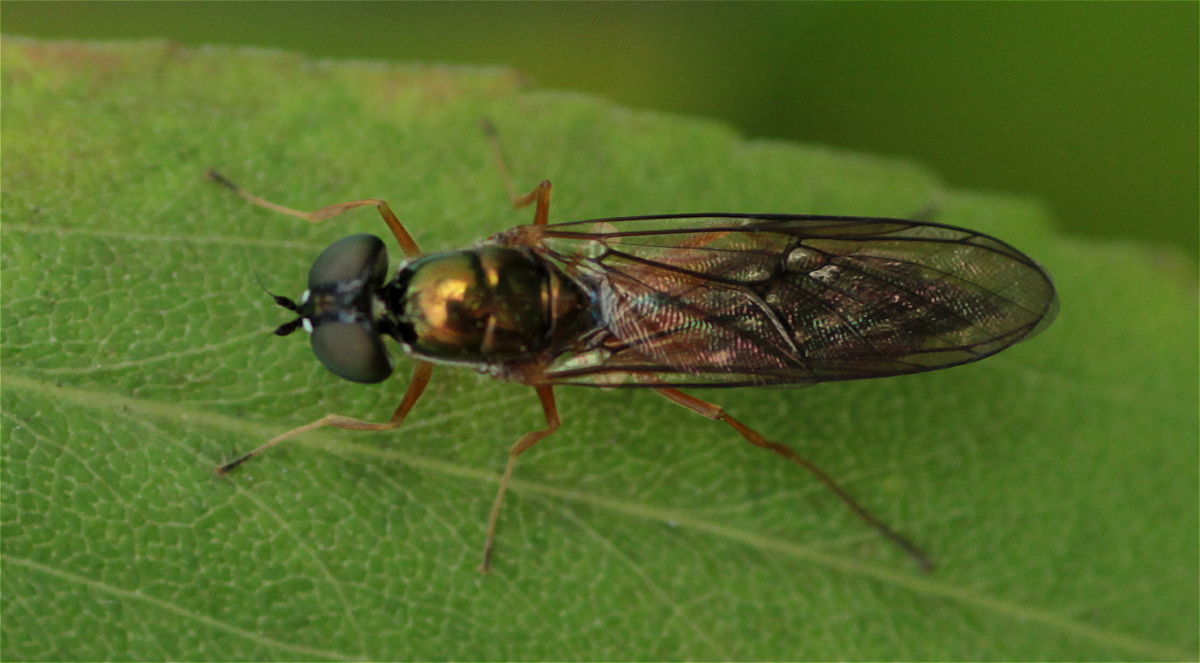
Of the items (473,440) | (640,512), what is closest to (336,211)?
(473,440)

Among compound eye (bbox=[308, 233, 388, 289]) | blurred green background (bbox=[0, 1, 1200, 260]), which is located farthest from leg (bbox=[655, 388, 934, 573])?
blurred green background (bbox=[0, 1, 1200, 260])

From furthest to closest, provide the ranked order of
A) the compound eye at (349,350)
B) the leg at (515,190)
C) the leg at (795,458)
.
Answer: the leg at (515,190) < the leg at (795,458) < the compound eye at (349,350)

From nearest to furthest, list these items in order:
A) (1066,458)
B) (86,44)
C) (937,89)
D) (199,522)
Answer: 1. (199,522)
2. (86,44)
3. (1066,458)
4. (937,89)

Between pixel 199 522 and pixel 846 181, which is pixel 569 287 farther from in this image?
pixel 199 522

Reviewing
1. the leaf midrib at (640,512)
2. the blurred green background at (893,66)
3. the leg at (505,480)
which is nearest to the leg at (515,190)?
the leg at (505,480)

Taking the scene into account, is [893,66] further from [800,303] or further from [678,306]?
[678,306]

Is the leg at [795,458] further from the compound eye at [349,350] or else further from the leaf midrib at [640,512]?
the compound eye at [349,350]

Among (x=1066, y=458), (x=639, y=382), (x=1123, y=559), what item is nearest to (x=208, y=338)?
(x=639, y=382)
